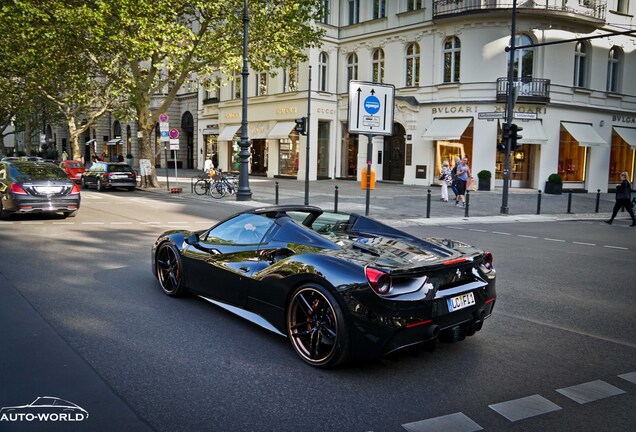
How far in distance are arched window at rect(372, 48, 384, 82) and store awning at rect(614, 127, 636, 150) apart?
14124 millimetres

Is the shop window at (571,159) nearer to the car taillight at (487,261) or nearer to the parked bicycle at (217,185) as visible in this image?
the parked bicycle at (217,185)

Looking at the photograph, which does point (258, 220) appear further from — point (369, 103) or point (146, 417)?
point (369, 103)

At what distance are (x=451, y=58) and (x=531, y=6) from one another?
4643 millimetres

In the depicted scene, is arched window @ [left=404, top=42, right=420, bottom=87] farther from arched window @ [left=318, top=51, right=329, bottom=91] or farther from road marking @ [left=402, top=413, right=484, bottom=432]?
road marking @ [left=402, top=413, right=484, bottom=432]

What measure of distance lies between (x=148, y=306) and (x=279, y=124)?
3211 centimetres

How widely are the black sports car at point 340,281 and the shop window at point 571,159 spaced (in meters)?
28.9

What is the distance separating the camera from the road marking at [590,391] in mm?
4026

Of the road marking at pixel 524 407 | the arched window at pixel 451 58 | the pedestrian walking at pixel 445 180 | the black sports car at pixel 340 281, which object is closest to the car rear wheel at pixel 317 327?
the black sports car at pixel 340 281

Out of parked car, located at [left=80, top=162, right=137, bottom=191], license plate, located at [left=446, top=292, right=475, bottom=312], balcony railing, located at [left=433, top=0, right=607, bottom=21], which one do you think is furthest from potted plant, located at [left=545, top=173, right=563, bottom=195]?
license plate, located at [left=446, top=292, right=475, bottom=312]

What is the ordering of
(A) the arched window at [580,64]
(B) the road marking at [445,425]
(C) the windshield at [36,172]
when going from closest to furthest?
(B) the road marking at [445,425], (C) the windshield at [36,172], (A) the arched window at [580,64]

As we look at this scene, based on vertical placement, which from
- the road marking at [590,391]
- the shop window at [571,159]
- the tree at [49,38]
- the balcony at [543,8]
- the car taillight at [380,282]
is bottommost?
the road marking at [590,391]

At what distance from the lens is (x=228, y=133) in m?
41.9

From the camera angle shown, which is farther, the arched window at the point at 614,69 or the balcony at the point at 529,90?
the arched window at the point at 614,69

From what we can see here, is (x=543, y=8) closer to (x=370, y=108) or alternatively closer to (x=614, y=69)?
(x=614, y=69)
